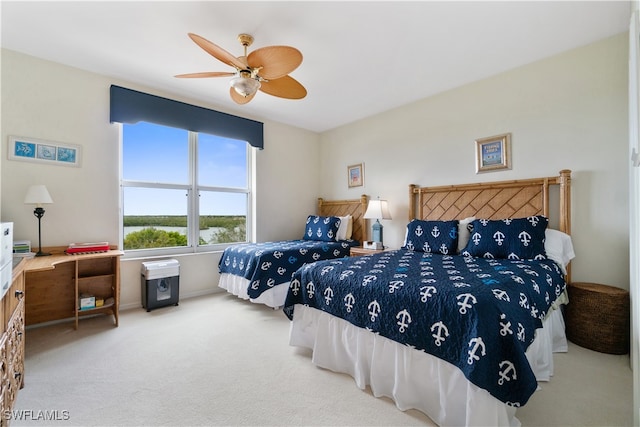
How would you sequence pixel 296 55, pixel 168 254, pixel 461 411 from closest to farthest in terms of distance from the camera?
pixel 461 411
pixel 296 55
pixel 168 254

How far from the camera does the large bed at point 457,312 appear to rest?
1272mm

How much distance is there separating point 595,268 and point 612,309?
46cm

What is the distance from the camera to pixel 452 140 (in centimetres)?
342

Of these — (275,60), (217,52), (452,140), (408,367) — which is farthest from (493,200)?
(217,52)

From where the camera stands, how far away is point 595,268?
2.47m

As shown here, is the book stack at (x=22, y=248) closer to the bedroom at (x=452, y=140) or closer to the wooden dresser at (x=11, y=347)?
the bedroom at (x=452, y=140)

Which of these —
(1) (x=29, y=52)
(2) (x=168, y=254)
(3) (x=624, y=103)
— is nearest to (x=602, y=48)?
(3) (x=624, y=103)

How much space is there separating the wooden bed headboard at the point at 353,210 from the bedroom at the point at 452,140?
1.40 feet

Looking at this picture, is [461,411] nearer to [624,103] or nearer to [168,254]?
[624,103]

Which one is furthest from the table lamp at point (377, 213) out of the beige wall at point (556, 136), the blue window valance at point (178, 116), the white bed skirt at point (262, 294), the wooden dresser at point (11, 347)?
the wooden dresser at point (11, 347)

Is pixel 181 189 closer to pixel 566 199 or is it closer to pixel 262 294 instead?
pixel 262 294

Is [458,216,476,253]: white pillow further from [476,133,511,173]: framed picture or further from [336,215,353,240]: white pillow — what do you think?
[336,215,353,240]: white pillow

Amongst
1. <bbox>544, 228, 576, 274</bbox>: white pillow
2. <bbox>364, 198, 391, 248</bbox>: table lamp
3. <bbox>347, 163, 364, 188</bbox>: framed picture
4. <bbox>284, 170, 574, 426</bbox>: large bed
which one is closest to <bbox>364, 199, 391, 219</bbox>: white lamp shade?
<bbox>364, 198, 391, 248</bbox>: table lamp

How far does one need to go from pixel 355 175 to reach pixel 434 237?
197cm
